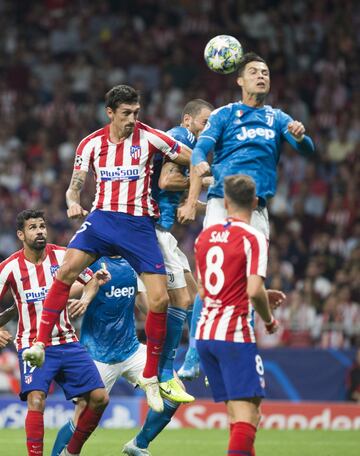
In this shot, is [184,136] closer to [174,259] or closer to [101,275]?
[174,259]

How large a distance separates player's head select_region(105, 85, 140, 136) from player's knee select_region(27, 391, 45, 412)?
238 cm

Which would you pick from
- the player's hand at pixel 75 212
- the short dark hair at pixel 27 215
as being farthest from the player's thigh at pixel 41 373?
the player's hand at pixel 75 212

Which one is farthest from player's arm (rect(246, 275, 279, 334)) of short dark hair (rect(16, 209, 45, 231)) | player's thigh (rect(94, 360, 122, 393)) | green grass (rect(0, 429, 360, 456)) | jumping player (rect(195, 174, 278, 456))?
green grass (rect(0, 429, 360, 456))

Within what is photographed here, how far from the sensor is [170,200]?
10773mm

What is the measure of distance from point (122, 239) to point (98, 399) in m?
1.57

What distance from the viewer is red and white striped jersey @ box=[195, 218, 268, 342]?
8.23m

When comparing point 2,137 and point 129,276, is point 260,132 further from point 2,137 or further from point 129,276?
point 2,137

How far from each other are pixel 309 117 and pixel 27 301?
1213 cm

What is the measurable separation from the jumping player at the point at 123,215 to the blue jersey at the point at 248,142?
19.8 inches

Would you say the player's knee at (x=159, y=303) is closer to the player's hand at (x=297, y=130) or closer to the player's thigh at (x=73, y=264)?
the player's thigh at (x=73, y=264)

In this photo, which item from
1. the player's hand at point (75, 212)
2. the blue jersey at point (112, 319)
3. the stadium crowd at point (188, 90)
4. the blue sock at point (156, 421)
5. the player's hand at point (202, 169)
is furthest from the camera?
the stadium crowd at point (188, 90)

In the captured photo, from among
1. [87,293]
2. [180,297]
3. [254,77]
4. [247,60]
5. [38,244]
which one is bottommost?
[180,297]

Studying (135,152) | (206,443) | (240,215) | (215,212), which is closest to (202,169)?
(215,212)

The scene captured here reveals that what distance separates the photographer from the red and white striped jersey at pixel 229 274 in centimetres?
823
